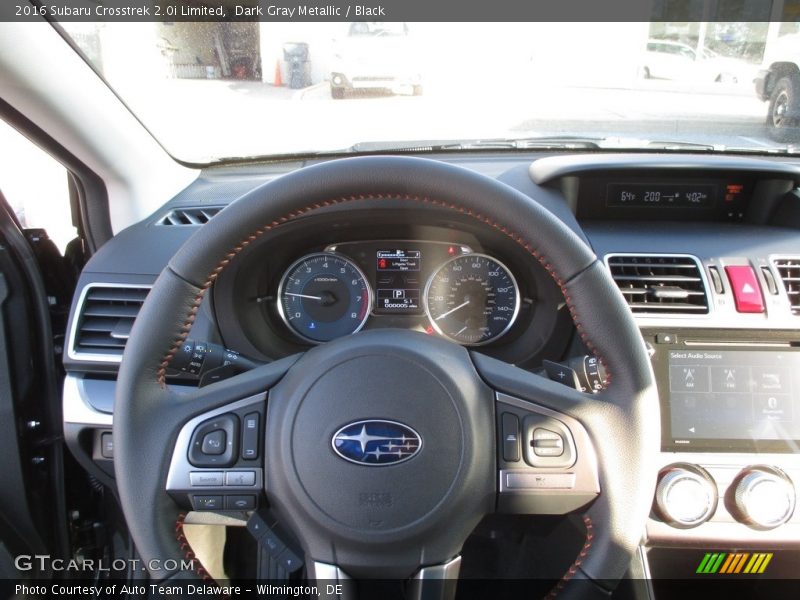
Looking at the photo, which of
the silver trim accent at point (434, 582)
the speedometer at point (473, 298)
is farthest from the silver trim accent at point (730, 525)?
the silver trim accent at point (434, 582)

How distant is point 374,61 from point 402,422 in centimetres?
185

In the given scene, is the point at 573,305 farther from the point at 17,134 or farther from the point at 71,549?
the point at 71,549

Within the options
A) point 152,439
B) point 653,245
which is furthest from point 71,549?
point 653,245

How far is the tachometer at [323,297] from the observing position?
2213 millimetres

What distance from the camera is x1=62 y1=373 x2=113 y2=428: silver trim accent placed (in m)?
2.13

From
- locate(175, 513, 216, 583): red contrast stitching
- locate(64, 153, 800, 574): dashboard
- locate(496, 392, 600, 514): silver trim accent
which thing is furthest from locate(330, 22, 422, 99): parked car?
locate(175, 513, 216, 583): red contrast stitching

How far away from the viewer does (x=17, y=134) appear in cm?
221

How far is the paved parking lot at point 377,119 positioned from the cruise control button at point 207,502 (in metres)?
1.50

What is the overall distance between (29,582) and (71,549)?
0.59 feet

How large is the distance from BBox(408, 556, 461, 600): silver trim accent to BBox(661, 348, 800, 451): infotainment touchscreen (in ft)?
3.29

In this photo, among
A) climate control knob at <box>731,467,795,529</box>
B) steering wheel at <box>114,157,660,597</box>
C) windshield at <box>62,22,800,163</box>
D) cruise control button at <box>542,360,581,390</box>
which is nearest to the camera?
steering wheel at <box>114,157,660,597</box>

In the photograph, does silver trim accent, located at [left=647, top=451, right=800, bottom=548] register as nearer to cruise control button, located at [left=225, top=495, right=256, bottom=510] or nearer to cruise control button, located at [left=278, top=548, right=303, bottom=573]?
cruise control button, located at [left=278, top=548, right=303, bottom=573]

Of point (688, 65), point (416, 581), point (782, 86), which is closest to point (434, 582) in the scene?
point (416, 581)

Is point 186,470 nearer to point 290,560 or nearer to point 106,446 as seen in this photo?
point 290,560
